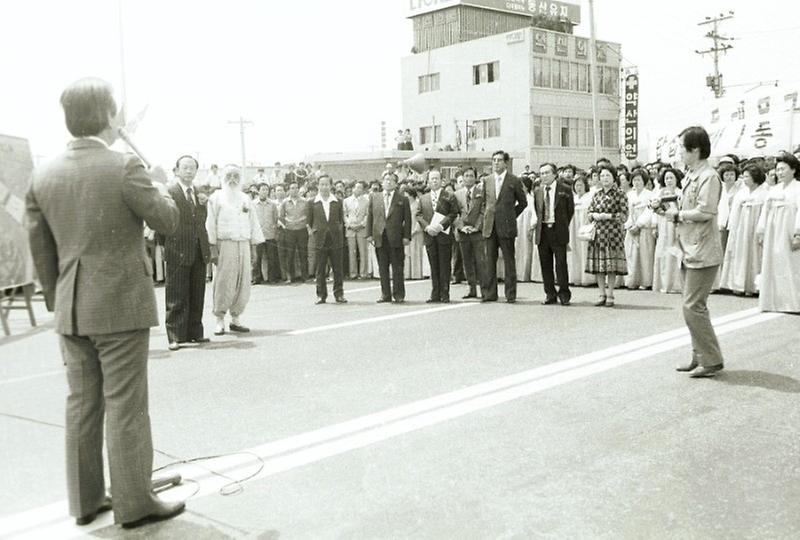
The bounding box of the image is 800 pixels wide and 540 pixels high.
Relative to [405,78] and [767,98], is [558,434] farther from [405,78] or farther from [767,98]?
[405,78]

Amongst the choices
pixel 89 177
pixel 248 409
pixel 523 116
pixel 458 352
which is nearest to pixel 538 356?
pixel 458 352

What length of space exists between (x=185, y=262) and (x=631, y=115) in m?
39.2

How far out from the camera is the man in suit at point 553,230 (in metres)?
11.7

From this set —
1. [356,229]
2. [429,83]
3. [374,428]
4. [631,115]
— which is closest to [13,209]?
[374,428]

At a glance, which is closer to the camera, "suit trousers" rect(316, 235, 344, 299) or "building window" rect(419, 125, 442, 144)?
"suit trousers" rect(316, 235, 344, 299)

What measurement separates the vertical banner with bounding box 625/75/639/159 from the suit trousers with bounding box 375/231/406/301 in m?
34.5

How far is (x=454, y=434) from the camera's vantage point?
207 inches

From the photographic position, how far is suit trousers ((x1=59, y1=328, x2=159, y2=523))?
3910 mm

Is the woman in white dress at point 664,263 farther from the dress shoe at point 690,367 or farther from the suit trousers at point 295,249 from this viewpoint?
the suit trousers at point 295,249

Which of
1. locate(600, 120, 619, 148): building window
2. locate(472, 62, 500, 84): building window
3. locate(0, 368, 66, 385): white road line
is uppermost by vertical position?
locate(472, 62, 500, 84): building window

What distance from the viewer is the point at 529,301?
478 inches

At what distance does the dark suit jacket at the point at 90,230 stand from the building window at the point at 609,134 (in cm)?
5321

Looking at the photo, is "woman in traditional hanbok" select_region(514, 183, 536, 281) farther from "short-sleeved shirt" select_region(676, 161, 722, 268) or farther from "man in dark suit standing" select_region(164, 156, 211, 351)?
"short-sleeved shirt" select_region(676, 161, 722, 268)

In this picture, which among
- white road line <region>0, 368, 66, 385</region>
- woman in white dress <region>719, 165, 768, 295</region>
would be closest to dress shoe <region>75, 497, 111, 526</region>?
white road line <region>0, 368, 66, 385</region>
